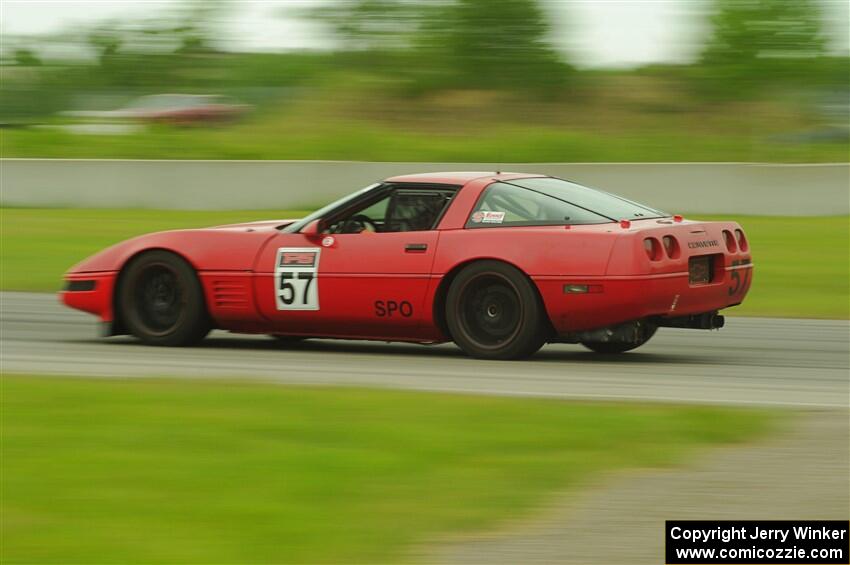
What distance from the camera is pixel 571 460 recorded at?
17.4ft

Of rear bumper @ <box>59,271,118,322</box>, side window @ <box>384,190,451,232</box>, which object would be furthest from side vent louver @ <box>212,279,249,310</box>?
side window @ <box>384,190,451,232</box>

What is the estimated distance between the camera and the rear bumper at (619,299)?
7.88 metres

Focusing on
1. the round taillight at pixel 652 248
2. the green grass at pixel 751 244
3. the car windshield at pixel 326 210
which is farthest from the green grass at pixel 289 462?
the green grass at pixel 751 244

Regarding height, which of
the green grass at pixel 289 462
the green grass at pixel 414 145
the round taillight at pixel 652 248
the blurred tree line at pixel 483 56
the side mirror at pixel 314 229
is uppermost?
the blurred tree line at pixel 483 56

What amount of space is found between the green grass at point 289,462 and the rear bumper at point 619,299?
1.53m

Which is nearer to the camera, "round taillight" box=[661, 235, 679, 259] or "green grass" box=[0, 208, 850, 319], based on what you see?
"round taillight" box=[661, 235, 679, 259]

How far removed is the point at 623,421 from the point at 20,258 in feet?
39.2

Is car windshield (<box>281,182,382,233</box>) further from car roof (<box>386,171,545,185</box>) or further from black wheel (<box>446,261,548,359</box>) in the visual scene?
black wheel (<box>446,261,548,359</box>)

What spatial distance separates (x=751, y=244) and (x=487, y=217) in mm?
9304

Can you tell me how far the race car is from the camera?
8023 mm

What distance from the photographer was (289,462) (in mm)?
5176

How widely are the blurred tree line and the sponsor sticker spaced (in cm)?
2135

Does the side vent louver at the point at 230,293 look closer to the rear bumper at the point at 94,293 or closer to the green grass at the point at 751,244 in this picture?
the rear bumper at the point at 94,293

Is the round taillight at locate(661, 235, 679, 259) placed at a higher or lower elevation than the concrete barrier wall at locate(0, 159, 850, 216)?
lower
